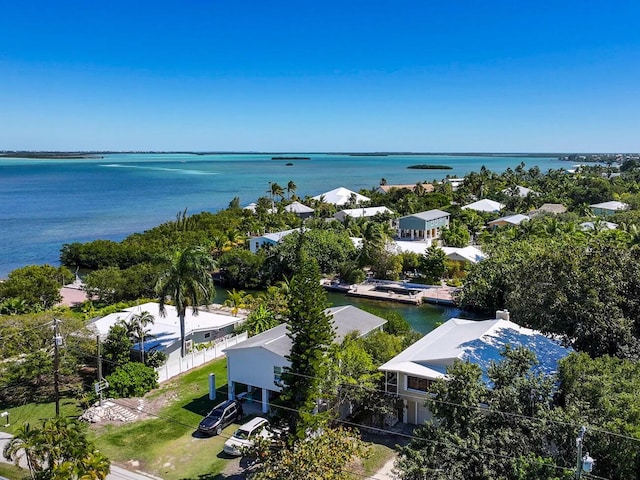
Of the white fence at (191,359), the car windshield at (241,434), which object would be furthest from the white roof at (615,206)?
the car windshield at (241,434)

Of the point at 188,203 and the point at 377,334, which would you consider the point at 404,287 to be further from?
the point at 188,203

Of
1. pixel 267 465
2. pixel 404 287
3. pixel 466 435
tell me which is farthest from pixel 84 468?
pixel 404 287

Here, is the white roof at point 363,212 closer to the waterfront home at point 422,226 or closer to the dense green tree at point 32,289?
the waterfront home at point 422,226

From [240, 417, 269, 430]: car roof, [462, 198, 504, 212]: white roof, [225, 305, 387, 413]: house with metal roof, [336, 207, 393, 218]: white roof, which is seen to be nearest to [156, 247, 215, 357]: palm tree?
[225, 305, 387, 413]: house with metal roof

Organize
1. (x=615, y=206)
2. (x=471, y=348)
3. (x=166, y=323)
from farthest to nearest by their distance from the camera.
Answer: (x=615, y=206) → (x=166, y=323) → (x=471, y=348)

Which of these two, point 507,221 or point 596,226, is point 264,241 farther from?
point 507,221

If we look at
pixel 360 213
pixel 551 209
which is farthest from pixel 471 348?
pixel 551 209

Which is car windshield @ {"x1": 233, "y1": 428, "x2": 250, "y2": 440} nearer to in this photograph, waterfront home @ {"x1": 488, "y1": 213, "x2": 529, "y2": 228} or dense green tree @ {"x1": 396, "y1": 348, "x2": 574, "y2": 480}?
dense green tree @ {"x1": 396, "y1": 348, "x2": 574, "y2": 480}

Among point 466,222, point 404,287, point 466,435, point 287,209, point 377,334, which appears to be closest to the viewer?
point 466,435
